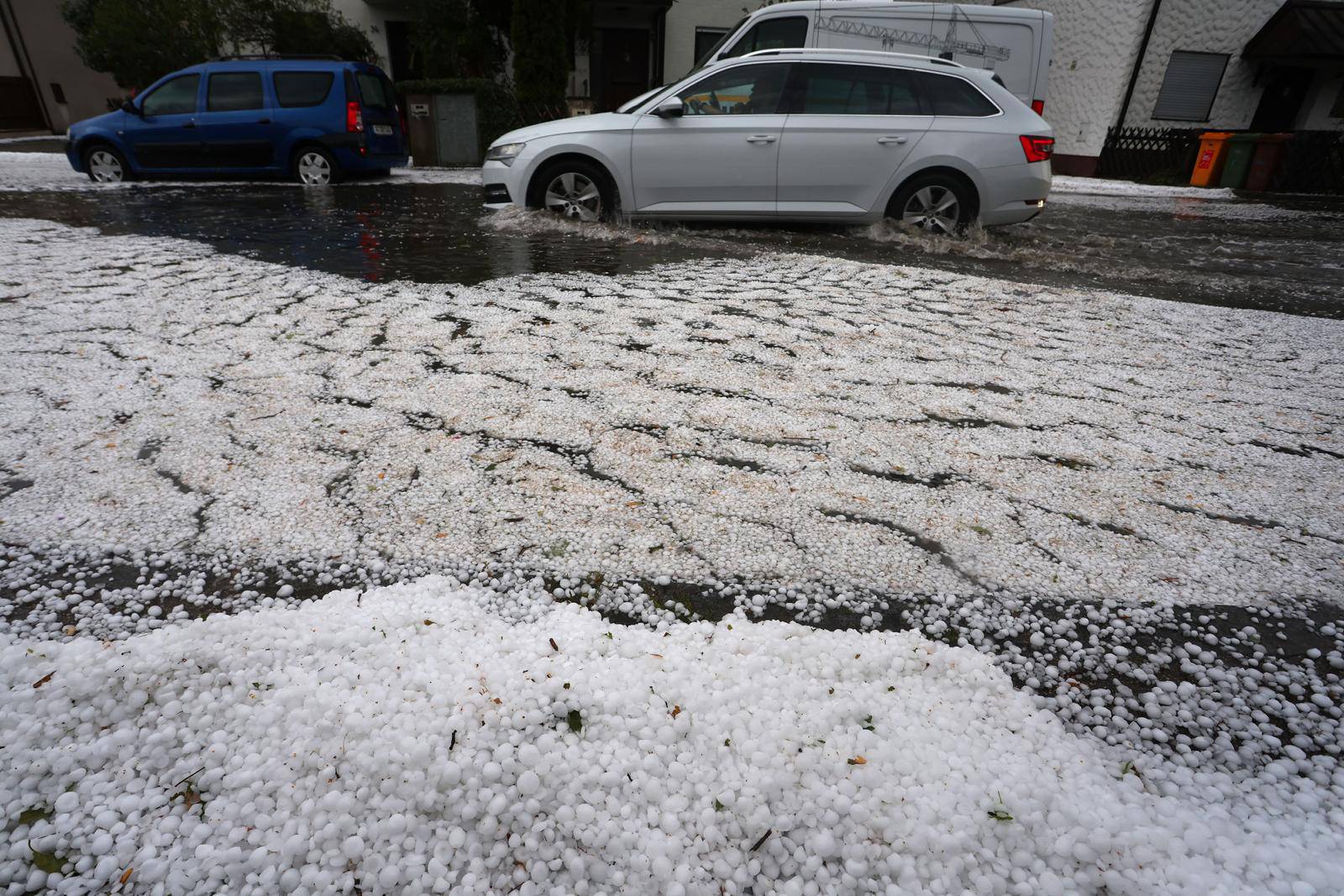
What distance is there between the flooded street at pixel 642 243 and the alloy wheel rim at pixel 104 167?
1088 mm

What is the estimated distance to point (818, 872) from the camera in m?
1.02

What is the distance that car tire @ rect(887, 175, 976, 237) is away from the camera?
6.01 m

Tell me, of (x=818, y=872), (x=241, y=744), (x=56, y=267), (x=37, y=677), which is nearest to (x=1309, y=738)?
(x=818, y=872)

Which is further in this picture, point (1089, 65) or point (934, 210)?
point (1089, 65)

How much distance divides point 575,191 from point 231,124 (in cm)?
615

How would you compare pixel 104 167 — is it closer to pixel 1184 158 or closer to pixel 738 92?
pixel 738 92

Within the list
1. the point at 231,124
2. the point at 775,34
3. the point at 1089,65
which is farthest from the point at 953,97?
the point at 1089,65

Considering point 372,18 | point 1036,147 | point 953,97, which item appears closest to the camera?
point 1036,147

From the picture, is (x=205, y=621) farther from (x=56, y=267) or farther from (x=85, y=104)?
(x=85, y=104)

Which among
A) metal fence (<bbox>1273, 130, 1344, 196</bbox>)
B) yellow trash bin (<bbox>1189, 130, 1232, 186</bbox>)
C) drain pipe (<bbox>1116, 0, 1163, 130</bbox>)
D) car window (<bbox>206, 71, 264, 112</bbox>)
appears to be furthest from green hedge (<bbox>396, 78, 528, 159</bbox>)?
metal fence (<bbox>1273, 130, 1344, 196</bbox>)

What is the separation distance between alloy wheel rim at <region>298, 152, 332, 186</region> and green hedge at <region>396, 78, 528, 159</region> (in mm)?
3851

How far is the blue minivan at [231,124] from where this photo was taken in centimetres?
905

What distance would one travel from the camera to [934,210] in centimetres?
611

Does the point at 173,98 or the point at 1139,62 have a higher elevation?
the point at 1139,62
